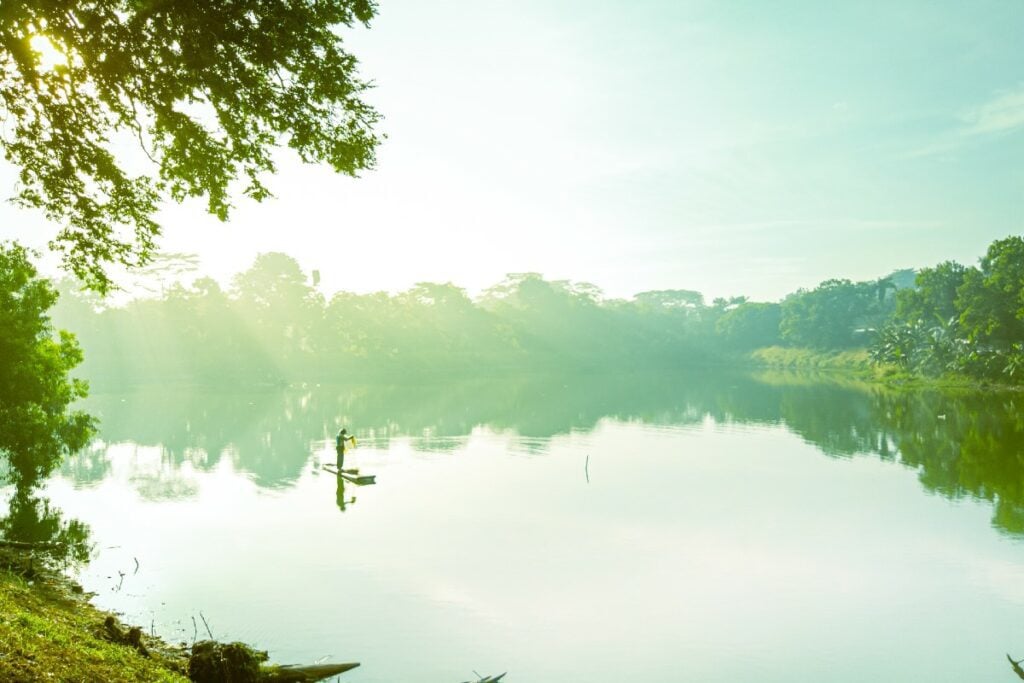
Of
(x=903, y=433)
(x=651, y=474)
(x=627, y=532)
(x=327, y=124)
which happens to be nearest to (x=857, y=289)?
(x=903, y=433)

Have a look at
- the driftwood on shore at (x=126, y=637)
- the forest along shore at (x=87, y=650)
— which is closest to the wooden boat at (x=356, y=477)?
the forest along shore at (x=87, y=650)

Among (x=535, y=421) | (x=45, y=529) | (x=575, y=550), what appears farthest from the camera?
(x=535, y=421)

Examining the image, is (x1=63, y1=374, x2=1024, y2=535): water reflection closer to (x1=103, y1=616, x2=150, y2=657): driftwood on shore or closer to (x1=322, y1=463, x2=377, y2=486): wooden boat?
(x1=322, y1=463, x2=377, y2=486): wooden boat

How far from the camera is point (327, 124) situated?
12039 millimetres

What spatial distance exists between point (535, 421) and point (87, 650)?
45.0m

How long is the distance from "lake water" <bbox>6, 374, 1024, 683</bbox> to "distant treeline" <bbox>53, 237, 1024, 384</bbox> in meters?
34.8

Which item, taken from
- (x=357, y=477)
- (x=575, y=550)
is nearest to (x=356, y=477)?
(x=357, y=477)

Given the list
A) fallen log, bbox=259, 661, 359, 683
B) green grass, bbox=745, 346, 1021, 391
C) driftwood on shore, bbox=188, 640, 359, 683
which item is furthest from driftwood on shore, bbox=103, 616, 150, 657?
green grass, bbox=745, 346, 1021, 391

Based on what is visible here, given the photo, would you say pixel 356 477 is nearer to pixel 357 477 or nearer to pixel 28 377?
pixel 357 477

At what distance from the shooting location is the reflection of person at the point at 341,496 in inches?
1032

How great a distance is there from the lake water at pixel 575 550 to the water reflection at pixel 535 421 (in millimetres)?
390

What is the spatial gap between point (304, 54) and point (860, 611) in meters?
16.5

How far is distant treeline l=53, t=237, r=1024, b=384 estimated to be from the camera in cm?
7775

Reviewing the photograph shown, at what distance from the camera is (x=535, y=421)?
54250mm
